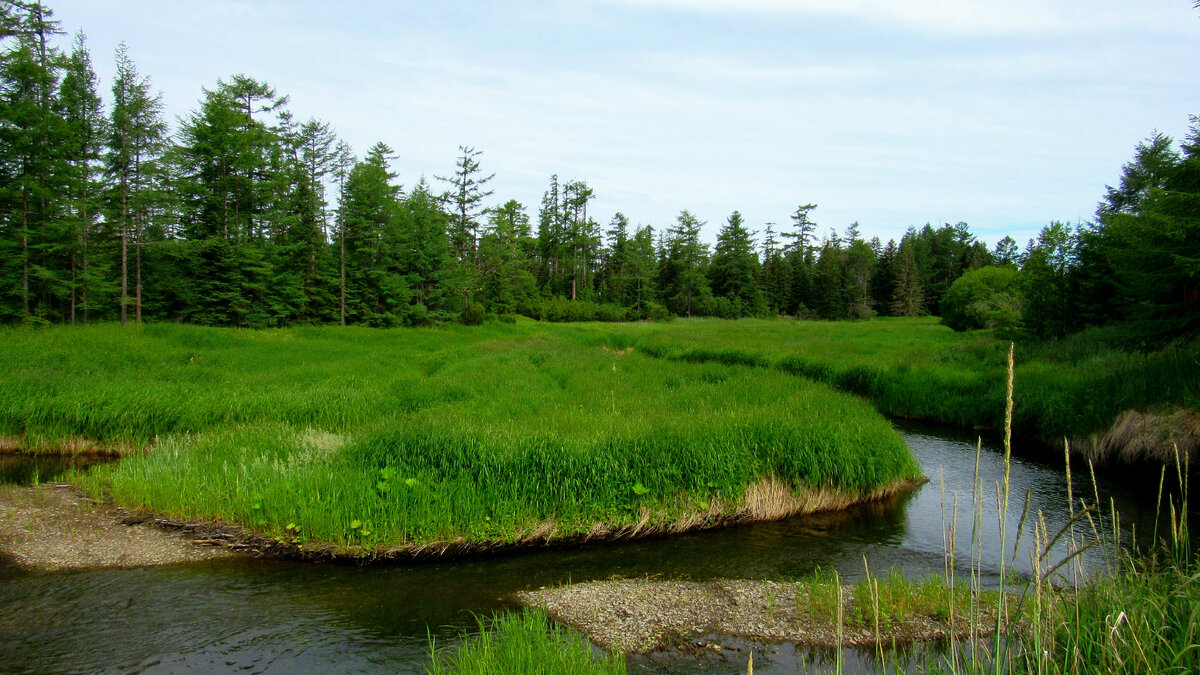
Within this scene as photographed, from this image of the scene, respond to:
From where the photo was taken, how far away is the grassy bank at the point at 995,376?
16484 millimetres

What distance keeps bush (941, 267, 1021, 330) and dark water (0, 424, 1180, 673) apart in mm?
38965

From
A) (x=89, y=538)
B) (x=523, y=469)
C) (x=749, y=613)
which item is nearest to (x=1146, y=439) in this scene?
(x=749, y=613)

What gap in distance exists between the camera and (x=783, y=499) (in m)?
12.3

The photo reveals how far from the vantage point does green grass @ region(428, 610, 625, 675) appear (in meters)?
5.98

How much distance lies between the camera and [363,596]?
28.2 ft

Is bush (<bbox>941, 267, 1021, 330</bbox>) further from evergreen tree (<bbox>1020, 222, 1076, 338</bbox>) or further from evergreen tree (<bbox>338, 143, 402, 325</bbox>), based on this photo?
evergreen tree (<bbox>338, 143, 402, 325</bbox>)

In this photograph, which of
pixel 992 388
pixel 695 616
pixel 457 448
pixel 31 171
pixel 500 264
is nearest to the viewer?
pixel 695 616

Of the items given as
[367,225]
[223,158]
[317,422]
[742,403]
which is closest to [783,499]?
[742,403]

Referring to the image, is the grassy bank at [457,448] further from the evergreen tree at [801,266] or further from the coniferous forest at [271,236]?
the evergreen tree at [801,266]

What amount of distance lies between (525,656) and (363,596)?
140 inches

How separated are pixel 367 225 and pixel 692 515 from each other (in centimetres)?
4245

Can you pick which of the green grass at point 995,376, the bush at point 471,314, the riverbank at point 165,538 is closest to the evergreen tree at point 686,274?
the bush at point 471,314

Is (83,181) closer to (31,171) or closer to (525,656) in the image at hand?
(31,171)

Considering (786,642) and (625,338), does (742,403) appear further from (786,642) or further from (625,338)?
(625,338)
